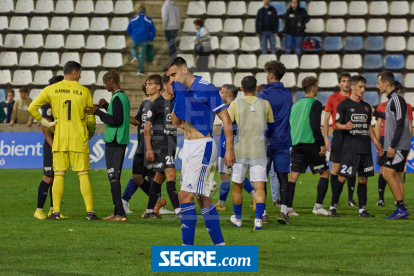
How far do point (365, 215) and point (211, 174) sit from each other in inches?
159

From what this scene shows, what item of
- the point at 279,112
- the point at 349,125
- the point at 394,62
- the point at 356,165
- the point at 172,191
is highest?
the point at 394,62

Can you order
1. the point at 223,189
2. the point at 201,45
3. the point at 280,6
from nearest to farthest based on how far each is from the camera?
1. the point at 223,189
2. the point at 201,45
3. the point at 280,6

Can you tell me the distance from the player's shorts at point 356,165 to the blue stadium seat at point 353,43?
11257mm

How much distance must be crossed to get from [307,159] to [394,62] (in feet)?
37.2

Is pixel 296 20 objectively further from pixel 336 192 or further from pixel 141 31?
pixel 336 192

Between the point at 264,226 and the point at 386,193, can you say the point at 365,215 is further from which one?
the point at 386,193

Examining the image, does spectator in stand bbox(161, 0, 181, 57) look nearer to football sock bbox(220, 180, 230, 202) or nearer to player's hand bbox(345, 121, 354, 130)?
football sock bbox(220, 180, 230, 202)

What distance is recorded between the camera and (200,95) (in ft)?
18.0

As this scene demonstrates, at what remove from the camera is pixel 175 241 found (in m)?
6.51

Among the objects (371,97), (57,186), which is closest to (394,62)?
(371,97)

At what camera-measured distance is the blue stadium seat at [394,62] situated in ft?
61.6

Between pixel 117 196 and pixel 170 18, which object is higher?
pixel 170 18

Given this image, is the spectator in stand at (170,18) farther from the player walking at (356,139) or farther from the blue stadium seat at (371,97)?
the player walking at (356,139)

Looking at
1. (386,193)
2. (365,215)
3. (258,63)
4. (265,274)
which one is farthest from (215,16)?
(265,274)
